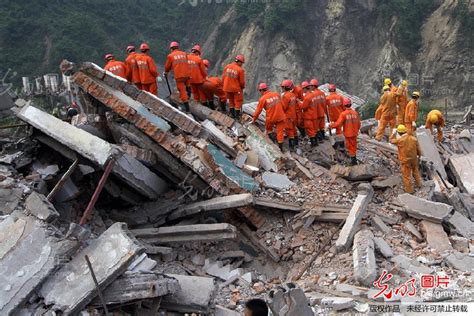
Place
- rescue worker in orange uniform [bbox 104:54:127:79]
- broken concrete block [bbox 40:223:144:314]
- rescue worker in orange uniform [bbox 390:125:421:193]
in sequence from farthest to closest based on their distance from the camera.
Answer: rescue worker in orange uniform [bbox 104:54:127:79] < rescue worker in orange uniform [bbox 390:125:421:193] < broken concrete block [bbox 40:223:144:314]

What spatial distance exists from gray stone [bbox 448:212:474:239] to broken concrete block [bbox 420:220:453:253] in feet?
0.82

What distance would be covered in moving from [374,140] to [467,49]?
1063 inches

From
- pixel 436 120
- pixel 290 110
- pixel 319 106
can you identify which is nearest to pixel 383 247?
pixel 290 110

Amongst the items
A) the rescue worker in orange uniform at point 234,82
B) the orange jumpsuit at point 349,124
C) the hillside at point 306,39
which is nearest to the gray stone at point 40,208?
the rescue worker in orange uniform at point 234,82

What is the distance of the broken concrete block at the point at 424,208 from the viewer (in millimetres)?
7254

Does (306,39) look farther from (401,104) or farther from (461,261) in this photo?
(461,261)

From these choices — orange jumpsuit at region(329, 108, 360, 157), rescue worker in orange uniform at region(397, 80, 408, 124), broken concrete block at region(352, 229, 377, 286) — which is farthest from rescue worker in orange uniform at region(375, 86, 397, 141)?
broken concrete block at region(352, 229, 377, 286)

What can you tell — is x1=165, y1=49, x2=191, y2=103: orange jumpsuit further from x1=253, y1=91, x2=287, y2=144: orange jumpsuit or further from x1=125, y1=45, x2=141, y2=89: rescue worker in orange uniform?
x1=253, y1=91, x2=287, y2=144: orange jumpsuit

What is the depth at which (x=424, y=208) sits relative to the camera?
7.43 meters

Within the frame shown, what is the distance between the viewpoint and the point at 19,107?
301 inches

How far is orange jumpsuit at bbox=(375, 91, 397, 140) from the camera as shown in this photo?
1131 cm

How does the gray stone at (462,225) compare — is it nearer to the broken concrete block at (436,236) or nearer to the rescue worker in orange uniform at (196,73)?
the broken concrete block at (436,236)

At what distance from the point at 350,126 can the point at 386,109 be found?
2.83 m

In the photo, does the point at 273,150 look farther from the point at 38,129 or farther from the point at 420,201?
the point at 38,129
